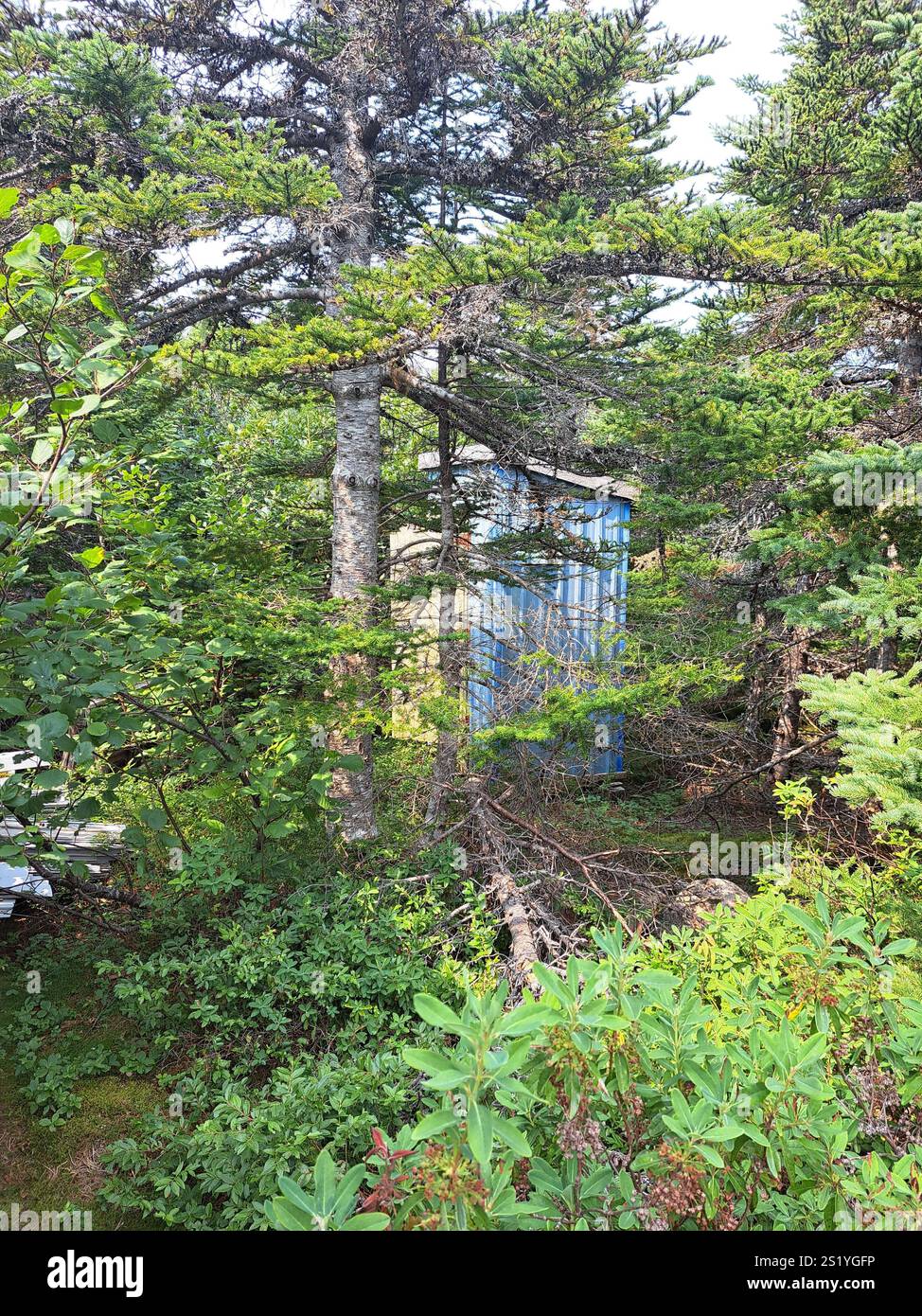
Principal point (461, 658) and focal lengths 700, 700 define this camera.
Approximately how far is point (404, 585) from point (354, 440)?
1442mm

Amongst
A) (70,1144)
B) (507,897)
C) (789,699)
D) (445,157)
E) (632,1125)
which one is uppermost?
(445,157)

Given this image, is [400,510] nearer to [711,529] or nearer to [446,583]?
[446,583]

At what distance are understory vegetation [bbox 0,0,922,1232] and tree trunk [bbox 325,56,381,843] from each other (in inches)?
1.3

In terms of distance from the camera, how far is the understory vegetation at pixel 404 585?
2912 millimetres

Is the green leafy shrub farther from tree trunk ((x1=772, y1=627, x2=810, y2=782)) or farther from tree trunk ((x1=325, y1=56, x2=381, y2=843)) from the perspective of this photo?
tree trunk ((x1=772, y1=627, x2=810, y2=782))

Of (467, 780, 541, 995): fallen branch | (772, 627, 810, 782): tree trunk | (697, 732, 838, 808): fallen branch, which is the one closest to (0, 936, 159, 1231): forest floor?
(467, 780, 541, 995): fallen branch

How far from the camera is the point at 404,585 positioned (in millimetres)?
5496

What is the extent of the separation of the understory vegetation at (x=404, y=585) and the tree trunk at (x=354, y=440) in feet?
0.11

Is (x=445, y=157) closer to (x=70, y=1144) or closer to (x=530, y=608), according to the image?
(x=530, y=608)

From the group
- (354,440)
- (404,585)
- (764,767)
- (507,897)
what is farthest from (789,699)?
(354,440)

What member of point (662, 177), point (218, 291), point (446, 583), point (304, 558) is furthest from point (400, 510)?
point (662, 177)

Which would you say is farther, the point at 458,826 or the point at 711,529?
the point at 711,529

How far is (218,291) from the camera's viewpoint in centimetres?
576
